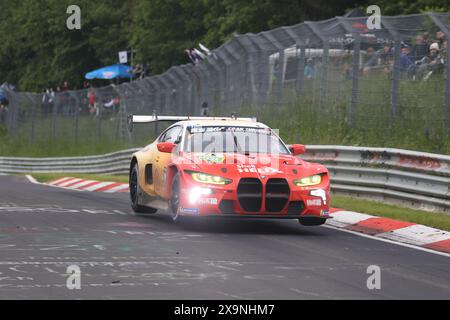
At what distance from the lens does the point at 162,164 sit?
51.1 feet

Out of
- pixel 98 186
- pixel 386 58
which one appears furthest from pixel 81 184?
pixel 386 58

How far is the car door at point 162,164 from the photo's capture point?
50.5 ft

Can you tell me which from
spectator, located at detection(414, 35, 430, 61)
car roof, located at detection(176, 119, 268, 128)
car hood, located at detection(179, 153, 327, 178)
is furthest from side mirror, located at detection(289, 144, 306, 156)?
spectator, located at detection(414, 35, 430, 61)

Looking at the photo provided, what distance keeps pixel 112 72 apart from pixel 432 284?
44.7 metres

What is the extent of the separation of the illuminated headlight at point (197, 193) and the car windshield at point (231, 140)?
103 cm

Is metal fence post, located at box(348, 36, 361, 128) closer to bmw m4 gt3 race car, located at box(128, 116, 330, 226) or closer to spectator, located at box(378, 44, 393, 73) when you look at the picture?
spectator, located at box(378, 44, 393, 73)

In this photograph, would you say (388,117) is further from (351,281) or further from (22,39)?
(22,39)

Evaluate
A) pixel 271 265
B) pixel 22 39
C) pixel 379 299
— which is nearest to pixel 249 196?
pixel 271 265

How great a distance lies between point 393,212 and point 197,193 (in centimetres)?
368

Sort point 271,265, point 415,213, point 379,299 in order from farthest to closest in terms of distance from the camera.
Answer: point 415,213
point 271,265
point 379,299

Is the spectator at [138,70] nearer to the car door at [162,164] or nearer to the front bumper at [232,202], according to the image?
Answer: the car door at [162,164]

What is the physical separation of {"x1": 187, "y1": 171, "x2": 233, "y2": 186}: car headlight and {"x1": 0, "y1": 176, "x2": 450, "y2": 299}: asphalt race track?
61cm

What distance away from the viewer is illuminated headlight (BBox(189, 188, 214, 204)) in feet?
46.2

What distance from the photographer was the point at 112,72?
2125 inches
